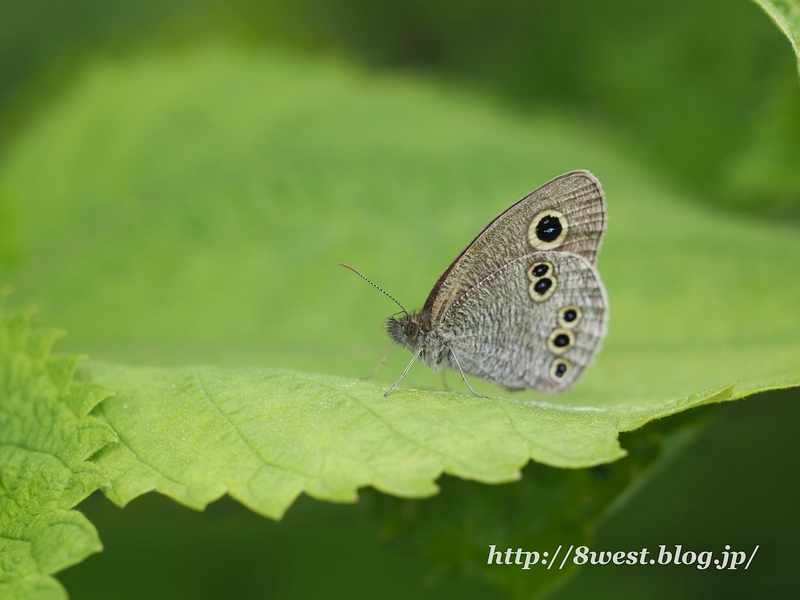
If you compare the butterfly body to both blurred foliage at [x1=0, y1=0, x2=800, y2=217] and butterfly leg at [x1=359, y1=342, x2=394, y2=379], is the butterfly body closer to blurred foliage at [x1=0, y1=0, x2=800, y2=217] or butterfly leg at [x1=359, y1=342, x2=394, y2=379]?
butterfly leg at [x1=359, y1=342, x2=394, y2=379]

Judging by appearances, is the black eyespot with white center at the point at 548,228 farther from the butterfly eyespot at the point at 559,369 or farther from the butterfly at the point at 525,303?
the butterfly eyespot at the point at 559,369

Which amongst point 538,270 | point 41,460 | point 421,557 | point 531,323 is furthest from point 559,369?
point 41,460

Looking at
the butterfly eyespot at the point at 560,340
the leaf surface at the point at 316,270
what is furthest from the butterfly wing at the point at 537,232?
the leaf surface at the point at 316,270

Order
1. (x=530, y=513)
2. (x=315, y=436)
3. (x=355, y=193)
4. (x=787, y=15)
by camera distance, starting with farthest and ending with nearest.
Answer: (x=355, y=193) → (x=530, y=513) → (x=787, y=15) → (x=315, y=436)

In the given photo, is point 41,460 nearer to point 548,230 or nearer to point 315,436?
point 315,436

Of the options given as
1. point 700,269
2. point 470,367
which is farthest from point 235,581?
point 700,269
